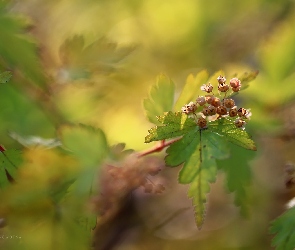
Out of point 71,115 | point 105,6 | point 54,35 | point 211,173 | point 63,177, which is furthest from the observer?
→ point 105,6

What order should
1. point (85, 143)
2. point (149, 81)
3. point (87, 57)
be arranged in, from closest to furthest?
point (85, 143) < point (87, 57) < point (149, 81)

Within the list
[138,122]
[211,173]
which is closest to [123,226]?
[138,122]

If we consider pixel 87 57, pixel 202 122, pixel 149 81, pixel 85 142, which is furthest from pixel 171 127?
pixel 149 81

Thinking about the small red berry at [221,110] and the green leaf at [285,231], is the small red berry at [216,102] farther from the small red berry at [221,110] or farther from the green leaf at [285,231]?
the green leaf at [285,231]

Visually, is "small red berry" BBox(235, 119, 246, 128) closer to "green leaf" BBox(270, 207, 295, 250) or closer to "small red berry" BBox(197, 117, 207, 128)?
"small red berry" BBox(197, 117, 207, 128)

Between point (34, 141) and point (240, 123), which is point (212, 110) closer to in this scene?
point (240, 123)

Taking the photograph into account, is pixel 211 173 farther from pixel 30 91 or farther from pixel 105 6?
pixel 105 6

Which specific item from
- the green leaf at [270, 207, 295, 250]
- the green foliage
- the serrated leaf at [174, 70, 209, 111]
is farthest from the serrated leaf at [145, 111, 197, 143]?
the green leaf at [270, 207, 295, 250]
